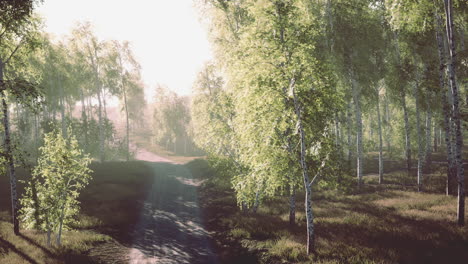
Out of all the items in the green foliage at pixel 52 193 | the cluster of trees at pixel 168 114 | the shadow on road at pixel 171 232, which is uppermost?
the cluster of trees at pixel 168 114

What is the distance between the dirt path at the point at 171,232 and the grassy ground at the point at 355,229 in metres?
0.91

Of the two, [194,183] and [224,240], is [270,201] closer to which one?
[224,240]

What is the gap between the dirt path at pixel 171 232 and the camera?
11.8 m

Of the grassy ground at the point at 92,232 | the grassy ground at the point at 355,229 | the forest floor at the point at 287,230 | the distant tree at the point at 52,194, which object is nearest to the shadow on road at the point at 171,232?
the forest floor at the point at 287,230

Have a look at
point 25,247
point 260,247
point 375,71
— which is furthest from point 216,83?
point 25,247

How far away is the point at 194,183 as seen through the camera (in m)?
31.2

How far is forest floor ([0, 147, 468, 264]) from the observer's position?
10.2 m

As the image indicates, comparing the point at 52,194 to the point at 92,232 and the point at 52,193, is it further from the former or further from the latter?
the point at 92,232

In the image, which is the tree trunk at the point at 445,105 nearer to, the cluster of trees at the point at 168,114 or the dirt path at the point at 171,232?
the dirt path at the point at 171,232

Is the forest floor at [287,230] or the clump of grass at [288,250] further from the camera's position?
the clump of grass at [288,250]

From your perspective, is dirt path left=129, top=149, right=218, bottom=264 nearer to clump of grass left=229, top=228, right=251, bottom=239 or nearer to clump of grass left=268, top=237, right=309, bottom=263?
clump of grass left=229, top=228, right=251, bottom=239

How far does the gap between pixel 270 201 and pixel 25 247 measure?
15.3m

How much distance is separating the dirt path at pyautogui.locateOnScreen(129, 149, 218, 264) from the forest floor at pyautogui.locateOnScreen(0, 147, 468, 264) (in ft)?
0.54

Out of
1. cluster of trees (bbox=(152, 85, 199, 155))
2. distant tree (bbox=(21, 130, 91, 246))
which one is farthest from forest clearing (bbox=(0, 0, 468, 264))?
cluster of trees (bbox=(152, 85, 199, 155))
